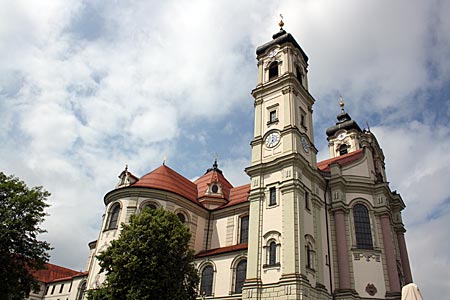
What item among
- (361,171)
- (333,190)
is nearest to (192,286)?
(333,190)

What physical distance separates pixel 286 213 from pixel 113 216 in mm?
14384

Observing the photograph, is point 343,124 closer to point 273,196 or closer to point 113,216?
point 273,196

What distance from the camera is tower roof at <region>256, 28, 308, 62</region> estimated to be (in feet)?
106

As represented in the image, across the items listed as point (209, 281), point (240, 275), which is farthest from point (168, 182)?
point (240, 275)

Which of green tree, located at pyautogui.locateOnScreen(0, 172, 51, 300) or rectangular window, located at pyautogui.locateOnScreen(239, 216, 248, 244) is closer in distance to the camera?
green tree, located at pyautogui.locateOnScreen(0, 172, 51, 300)

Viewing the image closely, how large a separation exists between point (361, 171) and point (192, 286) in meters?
17.2

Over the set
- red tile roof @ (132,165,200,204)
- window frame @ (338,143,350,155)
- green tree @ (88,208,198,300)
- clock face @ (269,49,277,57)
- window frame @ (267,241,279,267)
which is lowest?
green tree @ (88,208,198,300)

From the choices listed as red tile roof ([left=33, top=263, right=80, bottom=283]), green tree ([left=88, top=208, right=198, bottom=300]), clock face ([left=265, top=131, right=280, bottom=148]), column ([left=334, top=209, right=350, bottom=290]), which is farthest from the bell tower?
red tile roof ([left=33, top=263, right=80, bottom=283])

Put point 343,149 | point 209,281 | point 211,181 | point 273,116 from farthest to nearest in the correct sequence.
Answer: point 343,149 < point 211,181 < point 273,116 < point 209,281

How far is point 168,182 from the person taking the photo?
32094 millimetres

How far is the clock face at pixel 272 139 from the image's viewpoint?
27.3m

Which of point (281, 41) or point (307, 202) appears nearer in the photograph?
point (307, 202)

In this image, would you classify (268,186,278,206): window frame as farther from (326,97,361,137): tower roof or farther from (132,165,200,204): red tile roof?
(326,97,361,137): tower roof

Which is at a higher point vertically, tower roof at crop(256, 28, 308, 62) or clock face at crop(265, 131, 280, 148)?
tower roof at crop(256, 28, 308, 62)
